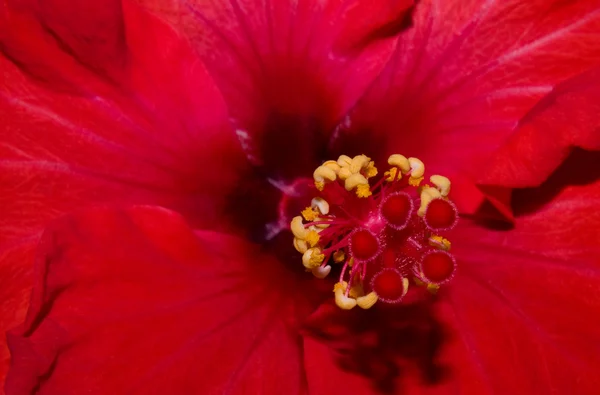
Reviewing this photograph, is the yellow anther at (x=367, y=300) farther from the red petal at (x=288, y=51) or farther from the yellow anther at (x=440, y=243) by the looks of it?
the red petal at (x=288, y=51)

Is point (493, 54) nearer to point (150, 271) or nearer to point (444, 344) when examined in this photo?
point (444, 344)

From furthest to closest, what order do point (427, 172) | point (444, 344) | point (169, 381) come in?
1. point (427, 172)
2. point (444, 344)
3. point (169, 381)

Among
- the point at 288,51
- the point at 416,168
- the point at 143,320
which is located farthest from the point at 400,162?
the point at 143,320

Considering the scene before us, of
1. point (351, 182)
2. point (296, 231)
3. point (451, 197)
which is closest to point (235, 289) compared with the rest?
point (296, 231)

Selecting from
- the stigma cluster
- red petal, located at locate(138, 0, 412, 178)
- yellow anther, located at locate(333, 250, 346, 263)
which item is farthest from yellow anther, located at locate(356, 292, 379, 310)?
red petal, located at locate(138, 0, 412, 178)

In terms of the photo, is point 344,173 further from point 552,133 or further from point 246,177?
point 552,133

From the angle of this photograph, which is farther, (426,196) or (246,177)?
(246,177)

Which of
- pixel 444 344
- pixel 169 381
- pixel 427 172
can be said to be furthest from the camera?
pixel 427 172
